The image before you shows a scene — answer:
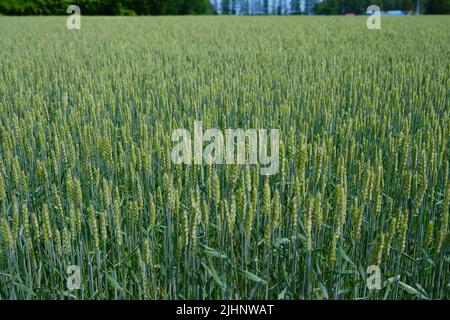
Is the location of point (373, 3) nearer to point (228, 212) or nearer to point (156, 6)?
point (156, 6)

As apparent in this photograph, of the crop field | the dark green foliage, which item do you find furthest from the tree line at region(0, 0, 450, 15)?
the crop field

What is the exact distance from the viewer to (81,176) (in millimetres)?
2203

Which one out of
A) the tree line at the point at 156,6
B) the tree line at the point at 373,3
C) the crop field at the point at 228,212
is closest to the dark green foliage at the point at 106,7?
the tree line at the point at 156,6

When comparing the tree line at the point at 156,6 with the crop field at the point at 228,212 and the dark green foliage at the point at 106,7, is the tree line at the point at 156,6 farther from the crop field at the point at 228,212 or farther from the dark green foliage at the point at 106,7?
the crop field at the point at 228,212

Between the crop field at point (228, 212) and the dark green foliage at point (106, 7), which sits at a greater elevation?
the dark green foliage at point (106, 7)

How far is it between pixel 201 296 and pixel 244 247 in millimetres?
204

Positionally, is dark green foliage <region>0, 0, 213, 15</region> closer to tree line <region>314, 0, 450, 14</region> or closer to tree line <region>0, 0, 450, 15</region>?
tree line <region>0, 0, 450, 15</region>

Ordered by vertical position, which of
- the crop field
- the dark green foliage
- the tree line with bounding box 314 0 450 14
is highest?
the tree line with bounding box 314 0 450 14

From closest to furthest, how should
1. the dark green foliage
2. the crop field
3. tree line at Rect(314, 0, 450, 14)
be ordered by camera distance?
1. the crop field
2. the dark green foliage
3. tree line at Rect(314, 0, 450, 14)

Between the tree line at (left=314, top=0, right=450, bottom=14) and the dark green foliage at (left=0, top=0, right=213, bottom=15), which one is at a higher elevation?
the tree line at (left=314, top=0, right=450, bottom=14)

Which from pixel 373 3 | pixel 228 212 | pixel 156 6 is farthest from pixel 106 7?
pixel 228 212

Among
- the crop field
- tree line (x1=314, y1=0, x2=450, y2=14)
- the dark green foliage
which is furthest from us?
tree line (x1=314, y1=0, x2=450, y2=14)
